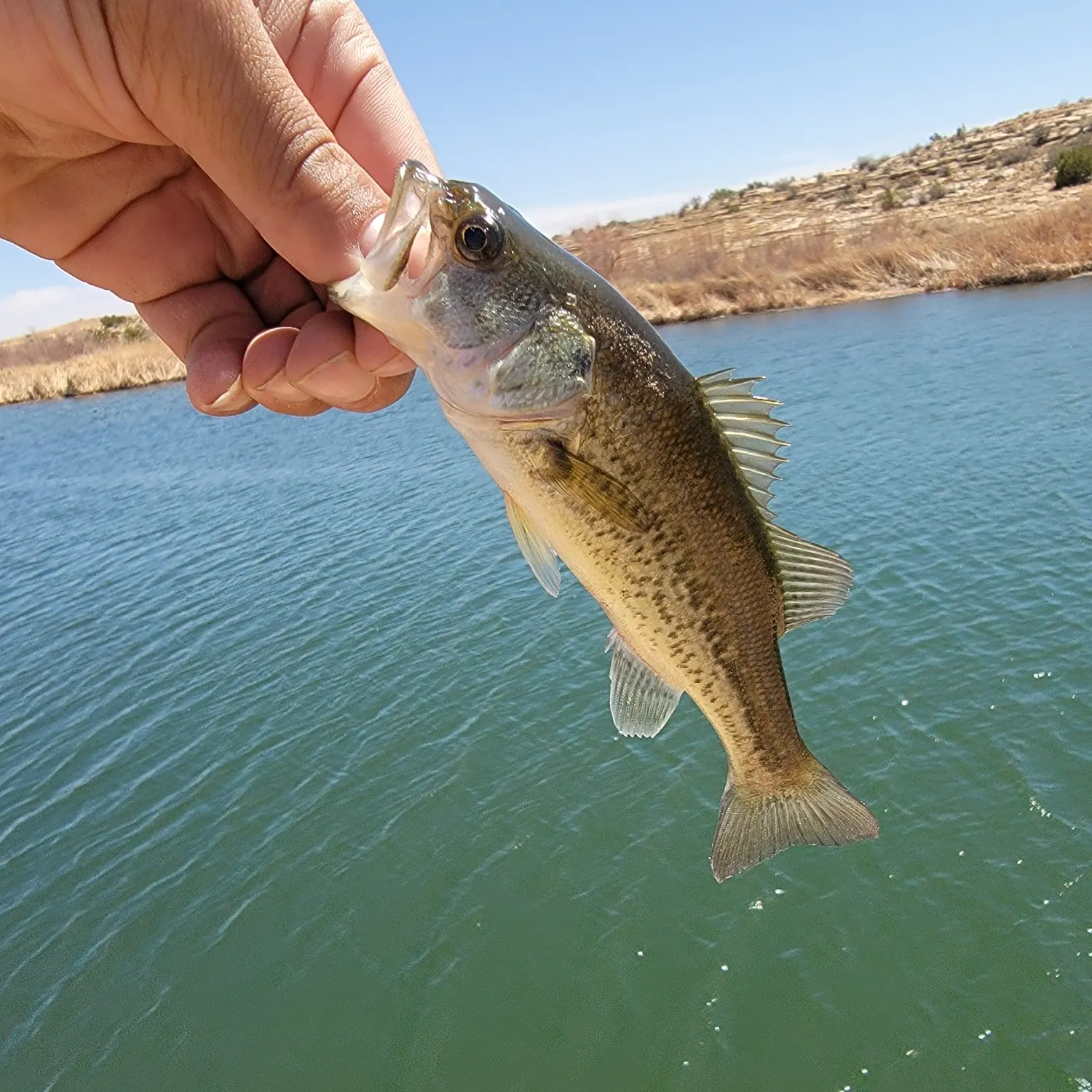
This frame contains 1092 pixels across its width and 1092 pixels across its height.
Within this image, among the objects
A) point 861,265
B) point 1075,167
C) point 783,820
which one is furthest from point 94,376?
point 783,820

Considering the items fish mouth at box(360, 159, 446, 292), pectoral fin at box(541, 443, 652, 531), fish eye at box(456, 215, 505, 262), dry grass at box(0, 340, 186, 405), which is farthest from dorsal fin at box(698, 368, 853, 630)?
dry grass at box(0, 340, 186, 405)

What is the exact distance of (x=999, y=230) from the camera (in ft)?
111

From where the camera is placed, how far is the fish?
104 inches

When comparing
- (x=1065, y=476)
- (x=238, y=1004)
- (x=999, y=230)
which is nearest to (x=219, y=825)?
(x=238, y=1004)

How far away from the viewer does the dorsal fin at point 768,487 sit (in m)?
2.89

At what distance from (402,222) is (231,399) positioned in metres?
0.98

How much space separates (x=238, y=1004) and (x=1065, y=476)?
13202mm

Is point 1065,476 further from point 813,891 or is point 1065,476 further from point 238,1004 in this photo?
point 238,1004

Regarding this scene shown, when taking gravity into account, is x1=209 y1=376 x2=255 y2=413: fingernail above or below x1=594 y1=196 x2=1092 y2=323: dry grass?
above

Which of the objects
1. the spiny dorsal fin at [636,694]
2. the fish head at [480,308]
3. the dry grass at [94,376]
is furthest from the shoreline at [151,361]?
the fish head at [480,308]

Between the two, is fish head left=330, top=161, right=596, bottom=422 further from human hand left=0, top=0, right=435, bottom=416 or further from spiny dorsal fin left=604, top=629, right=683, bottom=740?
spiny dorsal fin left=604, top=629, right=683, bottom=740

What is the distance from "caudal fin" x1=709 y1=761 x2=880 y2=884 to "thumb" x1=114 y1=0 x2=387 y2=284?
2.33 metres

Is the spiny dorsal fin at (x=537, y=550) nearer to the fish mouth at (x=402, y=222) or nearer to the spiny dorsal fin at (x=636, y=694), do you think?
the spiny dorsal fin at (x=636, y=694)

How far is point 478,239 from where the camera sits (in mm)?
2631
